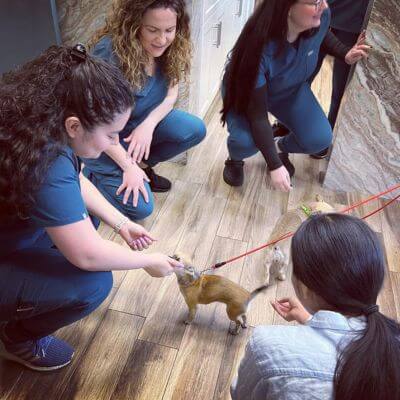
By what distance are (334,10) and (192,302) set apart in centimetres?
150

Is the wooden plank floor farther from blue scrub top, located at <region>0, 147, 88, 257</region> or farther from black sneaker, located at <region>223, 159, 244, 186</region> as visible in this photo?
blue scrub top, located at <region>0, 147, 88, 257</region>

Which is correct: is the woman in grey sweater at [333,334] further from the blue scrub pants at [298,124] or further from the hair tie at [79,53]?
the blue scrub pants at [298,124]

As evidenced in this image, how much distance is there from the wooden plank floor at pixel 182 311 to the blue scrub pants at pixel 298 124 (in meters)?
0.24

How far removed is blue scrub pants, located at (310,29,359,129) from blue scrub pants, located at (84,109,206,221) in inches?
25.8

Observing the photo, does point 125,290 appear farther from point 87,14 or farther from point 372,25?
point 372,25

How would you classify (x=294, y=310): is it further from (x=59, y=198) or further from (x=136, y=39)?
(x=136, y=39)

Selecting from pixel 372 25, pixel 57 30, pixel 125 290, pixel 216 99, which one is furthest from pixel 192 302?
pixel 216 99

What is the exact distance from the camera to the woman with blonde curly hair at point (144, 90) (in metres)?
1.40

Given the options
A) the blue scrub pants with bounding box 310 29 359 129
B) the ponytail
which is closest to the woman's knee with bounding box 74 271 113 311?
the ponytail

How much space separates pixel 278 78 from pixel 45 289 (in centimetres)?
123

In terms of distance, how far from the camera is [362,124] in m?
1.86

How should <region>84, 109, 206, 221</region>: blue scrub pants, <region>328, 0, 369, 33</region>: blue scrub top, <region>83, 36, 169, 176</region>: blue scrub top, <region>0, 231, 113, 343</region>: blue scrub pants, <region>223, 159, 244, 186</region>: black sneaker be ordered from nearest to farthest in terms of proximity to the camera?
<region>0, 231, 113, 343</region>: blue scrub pants
<region>83, 36, 169, 176</region>: blue scrub top
<region>84, 109, 206, 221</region>: blue scrub pants
<region>328, 0, 369, 33</region>: blue scrub top
<region>223, 159, 244, 186</region>: black sneaker

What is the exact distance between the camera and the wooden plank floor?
123cm

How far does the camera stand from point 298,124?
6.21 feet
